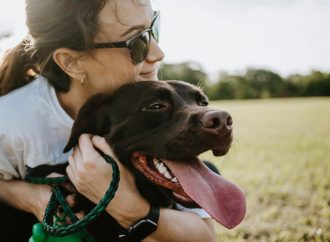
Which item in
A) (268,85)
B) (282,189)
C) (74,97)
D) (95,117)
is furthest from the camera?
(268,85)

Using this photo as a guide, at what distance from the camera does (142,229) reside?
8.96ft

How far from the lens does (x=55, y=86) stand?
11.1 feet

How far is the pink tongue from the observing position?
2.46 meters

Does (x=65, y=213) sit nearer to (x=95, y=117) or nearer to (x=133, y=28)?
(x=95, y=117)

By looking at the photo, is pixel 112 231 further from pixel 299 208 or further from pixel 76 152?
pixel 299 208

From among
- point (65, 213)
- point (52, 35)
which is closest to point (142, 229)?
point (65, 213)

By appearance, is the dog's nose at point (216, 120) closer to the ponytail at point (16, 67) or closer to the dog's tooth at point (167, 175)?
the dog's tooth at point (167, 175)

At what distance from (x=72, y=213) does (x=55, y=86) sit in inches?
42.5

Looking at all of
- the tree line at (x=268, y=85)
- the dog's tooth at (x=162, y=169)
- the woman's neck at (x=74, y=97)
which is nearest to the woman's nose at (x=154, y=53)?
the woman's neck at (x=74, y=97)

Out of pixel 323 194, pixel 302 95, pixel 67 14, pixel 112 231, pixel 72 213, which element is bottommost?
pixel 302 95

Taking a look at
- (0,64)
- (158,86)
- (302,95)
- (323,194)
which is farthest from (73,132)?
(302,95)

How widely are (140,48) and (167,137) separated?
0.83 meters

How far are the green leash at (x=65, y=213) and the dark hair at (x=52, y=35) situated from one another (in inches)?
30.5

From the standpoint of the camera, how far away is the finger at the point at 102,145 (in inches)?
113
